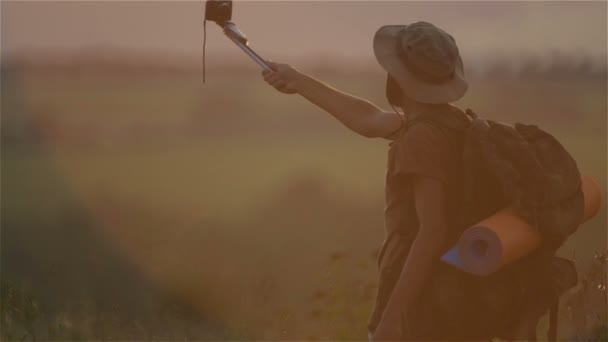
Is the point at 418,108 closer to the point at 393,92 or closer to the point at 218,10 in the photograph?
the point at 393,92

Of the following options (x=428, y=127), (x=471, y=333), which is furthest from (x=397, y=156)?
(x=471, y=333)

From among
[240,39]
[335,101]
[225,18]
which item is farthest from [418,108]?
[225,18]

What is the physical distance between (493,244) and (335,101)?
0.90 meters

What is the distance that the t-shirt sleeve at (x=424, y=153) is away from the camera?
4203mm

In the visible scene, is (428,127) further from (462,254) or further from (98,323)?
(98,323)

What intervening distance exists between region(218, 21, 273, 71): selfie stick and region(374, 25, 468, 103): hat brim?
53 cm

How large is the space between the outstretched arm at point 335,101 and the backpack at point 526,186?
348 mm

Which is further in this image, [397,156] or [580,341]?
[580,341]

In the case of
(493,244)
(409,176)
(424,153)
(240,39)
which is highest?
(240,39)

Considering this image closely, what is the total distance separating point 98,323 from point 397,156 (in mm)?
3180

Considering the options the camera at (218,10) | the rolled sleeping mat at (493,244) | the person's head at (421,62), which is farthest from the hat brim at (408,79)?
the camera at (218,10)

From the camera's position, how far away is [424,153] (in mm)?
4211

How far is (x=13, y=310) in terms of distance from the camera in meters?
6.93

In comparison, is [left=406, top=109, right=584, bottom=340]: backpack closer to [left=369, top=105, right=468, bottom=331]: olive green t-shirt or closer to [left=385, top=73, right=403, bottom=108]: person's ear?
[left=369, top=105, right=468, bottom=331]: olive green t-shirt
